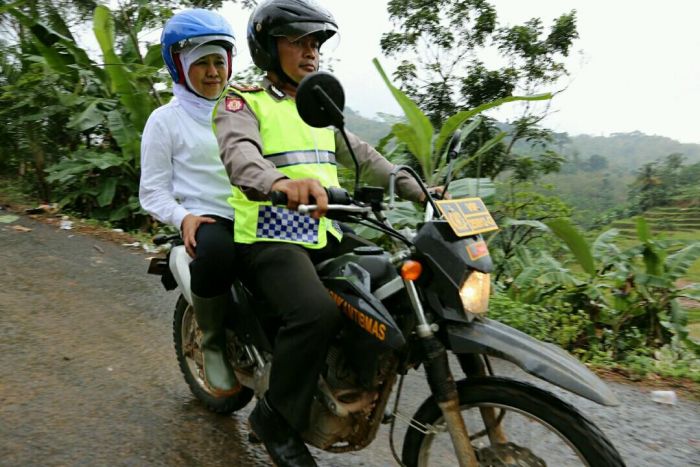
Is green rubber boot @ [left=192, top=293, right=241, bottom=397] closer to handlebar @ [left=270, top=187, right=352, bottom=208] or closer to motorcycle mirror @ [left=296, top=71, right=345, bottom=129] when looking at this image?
handlebar @ [left=270, top=187, right=352, bottom=208]

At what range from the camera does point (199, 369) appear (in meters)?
3.12

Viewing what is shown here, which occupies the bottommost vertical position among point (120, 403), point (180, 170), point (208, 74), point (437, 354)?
point (120, 403)

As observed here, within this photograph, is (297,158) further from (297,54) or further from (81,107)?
(81,107)

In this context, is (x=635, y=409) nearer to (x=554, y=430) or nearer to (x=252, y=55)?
(x=554, y=430)

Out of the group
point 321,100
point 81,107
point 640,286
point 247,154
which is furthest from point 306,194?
point 81,107

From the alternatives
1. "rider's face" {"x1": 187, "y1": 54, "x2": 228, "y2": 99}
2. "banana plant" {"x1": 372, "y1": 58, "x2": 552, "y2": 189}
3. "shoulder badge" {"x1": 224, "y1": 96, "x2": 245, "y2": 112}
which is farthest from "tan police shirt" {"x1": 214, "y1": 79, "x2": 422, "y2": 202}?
"banana plant" {"x1": 372, "y1": 58, "x2": 552, "y2": 189}

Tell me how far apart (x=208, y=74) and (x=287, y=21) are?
938mm

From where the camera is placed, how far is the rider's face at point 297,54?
2.32 meters

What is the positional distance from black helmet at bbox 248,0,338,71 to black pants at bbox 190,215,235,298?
78 centimetres

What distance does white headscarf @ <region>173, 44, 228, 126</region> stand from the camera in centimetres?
292

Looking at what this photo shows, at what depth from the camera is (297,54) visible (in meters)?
2.33

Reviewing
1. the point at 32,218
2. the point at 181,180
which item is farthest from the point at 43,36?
the point at 181,180

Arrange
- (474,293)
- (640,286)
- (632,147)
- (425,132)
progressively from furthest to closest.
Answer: (632,147) < (425,132) < (640,286) < (474,293)

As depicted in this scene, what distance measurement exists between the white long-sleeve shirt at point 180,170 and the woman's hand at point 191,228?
0.20 meters
